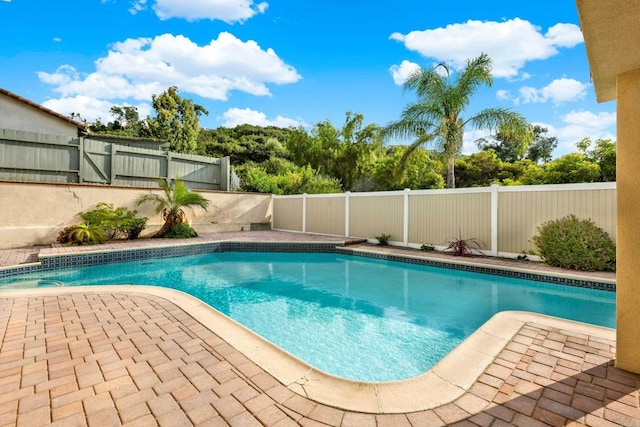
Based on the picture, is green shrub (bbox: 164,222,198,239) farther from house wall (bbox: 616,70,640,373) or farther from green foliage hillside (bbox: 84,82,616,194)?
house wall (bbox: 616,70,640,373)

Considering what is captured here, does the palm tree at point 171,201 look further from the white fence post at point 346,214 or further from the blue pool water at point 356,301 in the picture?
the white fence post at point 346,214

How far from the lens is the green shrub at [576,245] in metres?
5.79

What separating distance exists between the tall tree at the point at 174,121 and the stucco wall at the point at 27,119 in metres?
8.71

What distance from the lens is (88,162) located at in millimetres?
9711

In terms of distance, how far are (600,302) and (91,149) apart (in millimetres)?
13176

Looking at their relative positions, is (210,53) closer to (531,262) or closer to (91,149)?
(91,149)

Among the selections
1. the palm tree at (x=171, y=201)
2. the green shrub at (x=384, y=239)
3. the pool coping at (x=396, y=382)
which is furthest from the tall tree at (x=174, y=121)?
the pool coping at (x=396, y=382)

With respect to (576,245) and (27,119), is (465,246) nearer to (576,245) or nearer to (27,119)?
(576,245)

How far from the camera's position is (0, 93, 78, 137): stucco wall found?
34.7ft

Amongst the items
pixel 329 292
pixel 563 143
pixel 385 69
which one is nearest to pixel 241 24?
pixel 385 69

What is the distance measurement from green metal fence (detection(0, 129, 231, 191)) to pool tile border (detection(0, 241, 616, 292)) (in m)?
3.78

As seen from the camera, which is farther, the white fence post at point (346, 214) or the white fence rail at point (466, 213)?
the white fence post at point (346, 214)

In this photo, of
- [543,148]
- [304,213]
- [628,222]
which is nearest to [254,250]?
[304,213]

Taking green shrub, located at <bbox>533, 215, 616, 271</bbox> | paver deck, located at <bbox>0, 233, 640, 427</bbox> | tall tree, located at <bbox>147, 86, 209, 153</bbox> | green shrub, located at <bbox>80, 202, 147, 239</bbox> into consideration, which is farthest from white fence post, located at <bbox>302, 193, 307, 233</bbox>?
tall tree, located at <bbox>147, 86, 209, 153</bbox>
